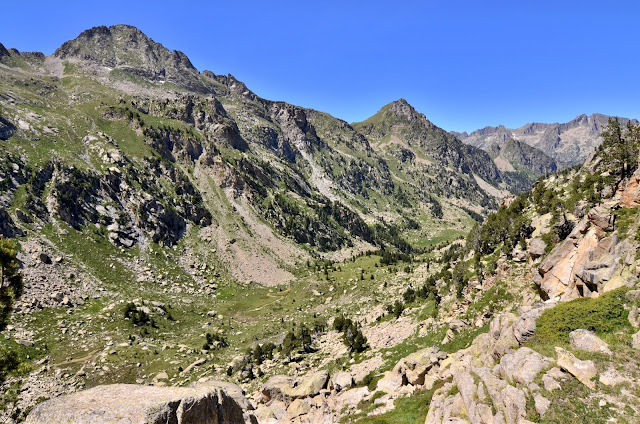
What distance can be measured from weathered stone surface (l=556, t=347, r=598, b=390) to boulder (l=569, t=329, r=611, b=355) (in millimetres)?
1073

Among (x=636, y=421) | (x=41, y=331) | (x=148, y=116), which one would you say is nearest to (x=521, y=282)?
(x=636, y=421)

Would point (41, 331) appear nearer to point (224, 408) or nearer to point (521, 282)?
point (224, 408)

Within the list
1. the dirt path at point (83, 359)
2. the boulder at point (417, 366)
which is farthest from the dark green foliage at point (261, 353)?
the dirt path at point (83, 359)

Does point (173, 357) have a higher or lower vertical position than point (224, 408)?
lower

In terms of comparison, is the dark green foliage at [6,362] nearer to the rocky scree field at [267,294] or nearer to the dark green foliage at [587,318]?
the rocky scree field at [267,294]

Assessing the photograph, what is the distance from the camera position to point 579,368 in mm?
14109

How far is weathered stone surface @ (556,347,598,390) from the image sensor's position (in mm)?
13680

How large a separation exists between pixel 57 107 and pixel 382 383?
195 meters

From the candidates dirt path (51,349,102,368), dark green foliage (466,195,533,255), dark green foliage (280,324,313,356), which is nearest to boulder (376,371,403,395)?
dark green foliage (280,324,313,356)

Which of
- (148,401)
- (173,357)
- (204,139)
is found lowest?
(173,357)

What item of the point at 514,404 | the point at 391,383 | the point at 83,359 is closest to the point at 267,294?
the point at 83,359

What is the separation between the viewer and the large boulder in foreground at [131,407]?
12.5 meters

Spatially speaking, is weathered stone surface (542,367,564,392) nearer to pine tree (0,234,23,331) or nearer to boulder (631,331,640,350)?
boulder (631,331,640,350)

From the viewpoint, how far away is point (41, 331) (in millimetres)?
56344
